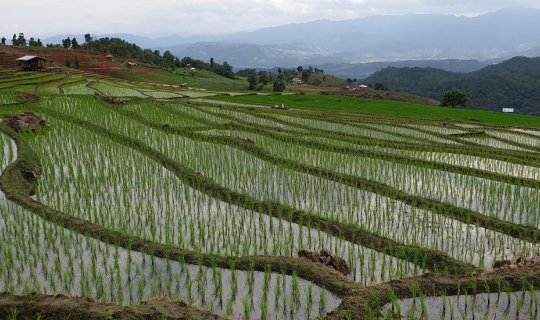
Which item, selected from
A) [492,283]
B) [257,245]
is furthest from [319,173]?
[492,283]

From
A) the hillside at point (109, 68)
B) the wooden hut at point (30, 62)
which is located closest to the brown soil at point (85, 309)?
the wooden hut at point (30, 62)

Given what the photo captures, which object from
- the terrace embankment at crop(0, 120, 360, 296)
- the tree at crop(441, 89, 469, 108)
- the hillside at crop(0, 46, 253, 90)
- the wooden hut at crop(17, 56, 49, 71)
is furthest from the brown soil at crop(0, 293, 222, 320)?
the tree at crop(441, 89, 469, 108)

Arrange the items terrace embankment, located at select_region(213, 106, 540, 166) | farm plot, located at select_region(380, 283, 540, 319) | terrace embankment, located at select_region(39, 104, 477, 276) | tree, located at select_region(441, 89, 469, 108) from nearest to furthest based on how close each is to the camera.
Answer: farm plot, located at select_region(380, 283, 540, 319)
terrace embankment, located at select_region(39, 104, 477, 276)
terrace embankment, located at select_region(213, 106, 540, 166)
tree, located at select_region(441, 89, 469, 108)

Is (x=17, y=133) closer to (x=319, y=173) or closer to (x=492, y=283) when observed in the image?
(x=319, y=173)

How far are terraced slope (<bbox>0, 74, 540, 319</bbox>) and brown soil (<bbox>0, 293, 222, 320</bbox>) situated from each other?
30cm

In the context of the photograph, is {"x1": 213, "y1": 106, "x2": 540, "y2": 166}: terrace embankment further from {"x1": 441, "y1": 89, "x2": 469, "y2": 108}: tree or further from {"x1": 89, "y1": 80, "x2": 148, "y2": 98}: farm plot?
{"x1": 441, "y1": 89, "x2": 469, "y2": 108}: tree

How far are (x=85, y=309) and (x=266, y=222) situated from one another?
3087mm

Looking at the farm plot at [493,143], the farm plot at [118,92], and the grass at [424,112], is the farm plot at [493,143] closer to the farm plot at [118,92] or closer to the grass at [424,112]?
the grass at [424,112]

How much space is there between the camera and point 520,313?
12.8ft

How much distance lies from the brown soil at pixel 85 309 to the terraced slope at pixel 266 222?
11.9 inches

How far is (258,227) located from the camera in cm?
619

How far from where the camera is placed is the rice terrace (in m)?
4.09

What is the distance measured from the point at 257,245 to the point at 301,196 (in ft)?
7.43

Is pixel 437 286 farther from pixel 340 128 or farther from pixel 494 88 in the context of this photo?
pixel 494 88
